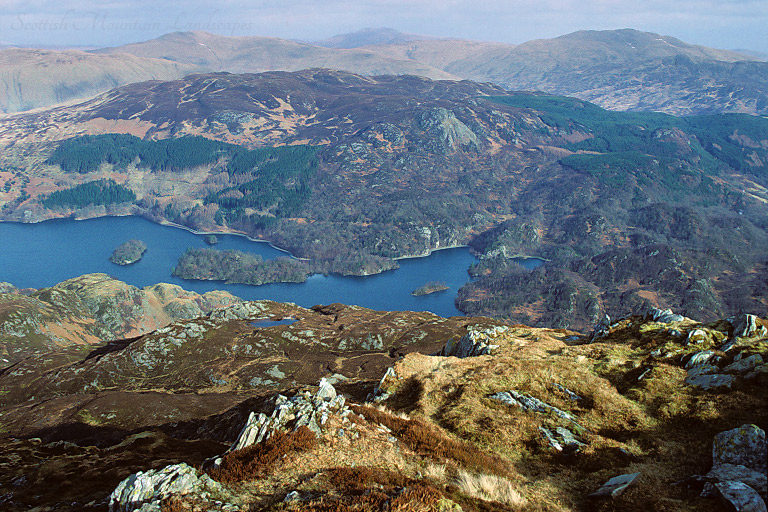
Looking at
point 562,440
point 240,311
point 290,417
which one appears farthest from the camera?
point 240,311

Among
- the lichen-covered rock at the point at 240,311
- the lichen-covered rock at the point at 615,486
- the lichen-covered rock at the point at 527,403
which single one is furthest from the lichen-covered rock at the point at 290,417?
the lichen-covered rock at the point at 240,311

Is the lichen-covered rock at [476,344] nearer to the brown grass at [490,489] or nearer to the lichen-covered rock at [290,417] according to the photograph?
the lichen-covered rock at [290,417]

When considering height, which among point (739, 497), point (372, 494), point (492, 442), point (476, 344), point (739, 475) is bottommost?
point (476, 344)

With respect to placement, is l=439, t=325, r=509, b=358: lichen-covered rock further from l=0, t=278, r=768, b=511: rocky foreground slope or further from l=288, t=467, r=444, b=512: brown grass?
l=288, t=467, r=444, b=512: brown grass

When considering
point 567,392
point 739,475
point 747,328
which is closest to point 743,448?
point 739,475

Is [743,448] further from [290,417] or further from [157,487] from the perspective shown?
[157,487]

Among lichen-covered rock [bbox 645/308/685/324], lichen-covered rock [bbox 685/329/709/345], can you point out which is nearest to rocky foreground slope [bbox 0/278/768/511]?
lichen-covered rock [bbox 685/329/709/345]
